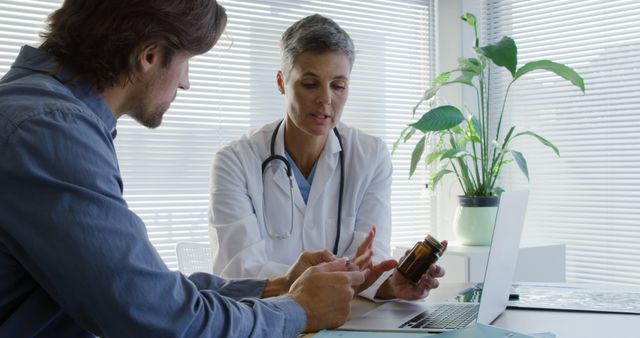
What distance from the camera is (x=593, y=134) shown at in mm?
3355

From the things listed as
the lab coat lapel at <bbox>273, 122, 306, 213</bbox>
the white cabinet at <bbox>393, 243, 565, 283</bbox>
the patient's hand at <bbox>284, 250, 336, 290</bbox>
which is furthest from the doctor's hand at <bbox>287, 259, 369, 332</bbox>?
the white cabinet at <bbox>393, 243, 565, 283</bbox>

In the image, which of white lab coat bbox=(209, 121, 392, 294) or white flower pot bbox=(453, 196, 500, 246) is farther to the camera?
white flower pot bbox=(453, 196, 500, 246)

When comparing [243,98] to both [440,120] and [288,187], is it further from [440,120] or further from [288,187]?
[288,187]

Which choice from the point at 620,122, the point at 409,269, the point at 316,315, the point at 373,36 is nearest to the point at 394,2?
the point at 373,36

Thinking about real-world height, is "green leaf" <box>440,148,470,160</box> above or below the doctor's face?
below

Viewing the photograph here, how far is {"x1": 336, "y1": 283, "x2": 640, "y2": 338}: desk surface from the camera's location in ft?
3.72

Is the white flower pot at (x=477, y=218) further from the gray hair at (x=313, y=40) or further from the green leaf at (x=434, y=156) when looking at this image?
the gray hair at (x=313, y=40)

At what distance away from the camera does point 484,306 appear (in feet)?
3.77

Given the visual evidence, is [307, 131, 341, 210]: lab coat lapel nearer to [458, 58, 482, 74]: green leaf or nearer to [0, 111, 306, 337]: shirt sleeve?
[0, 111, 306, 337]: shirt sleeve

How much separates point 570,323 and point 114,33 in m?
0.98

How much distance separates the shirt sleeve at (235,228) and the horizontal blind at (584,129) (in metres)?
2.17

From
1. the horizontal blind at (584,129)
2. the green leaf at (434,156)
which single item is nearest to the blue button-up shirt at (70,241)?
the green leaf at (434,156)

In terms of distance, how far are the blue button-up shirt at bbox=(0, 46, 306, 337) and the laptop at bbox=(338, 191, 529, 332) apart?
1.31ft

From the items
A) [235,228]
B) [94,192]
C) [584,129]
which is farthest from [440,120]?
[94,192]
